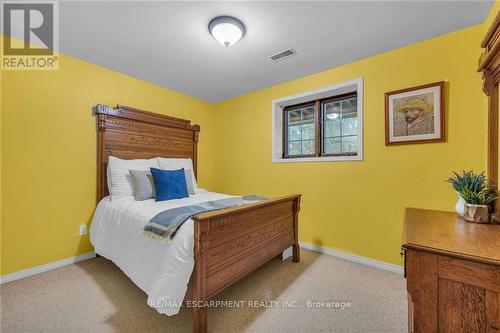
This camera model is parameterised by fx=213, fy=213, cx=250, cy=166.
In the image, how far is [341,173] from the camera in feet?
8.46

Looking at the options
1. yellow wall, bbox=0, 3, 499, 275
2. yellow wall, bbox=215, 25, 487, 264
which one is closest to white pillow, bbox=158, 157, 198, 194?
yellow wall, bbox=0, 3, 499, 275

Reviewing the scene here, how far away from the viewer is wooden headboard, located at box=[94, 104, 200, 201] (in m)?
2.59

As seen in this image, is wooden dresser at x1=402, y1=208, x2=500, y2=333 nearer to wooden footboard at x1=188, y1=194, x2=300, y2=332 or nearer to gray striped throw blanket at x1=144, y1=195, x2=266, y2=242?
wooden footboard at x1=188, y1=194, x2=300, y2=332

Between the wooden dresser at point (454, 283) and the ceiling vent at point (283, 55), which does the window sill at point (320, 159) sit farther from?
the wooden dresser at point (454, 283)

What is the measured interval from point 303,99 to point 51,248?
137 inches

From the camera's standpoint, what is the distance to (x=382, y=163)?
2303mm

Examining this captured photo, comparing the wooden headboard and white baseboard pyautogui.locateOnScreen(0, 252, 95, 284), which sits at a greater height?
the wooden headboard

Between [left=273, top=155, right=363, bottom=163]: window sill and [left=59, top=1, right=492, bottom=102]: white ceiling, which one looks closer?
[left=59, top=1, right=492, bottom=102]: white ceiling

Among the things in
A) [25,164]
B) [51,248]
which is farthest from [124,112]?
[51,248]

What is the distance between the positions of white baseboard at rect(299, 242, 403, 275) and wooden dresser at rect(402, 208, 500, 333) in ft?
Result: 4.79

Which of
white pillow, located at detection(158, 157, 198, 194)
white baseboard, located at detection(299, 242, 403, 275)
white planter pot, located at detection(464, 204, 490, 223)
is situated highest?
white pillow, located at detection(158, 157, 198, 194)

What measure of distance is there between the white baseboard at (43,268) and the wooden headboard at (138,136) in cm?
67

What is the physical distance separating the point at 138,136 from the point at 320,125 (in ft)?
8.24

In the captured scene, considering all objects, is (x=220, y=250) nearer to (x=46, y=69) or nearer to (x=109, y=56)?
(x=109, y=56)
